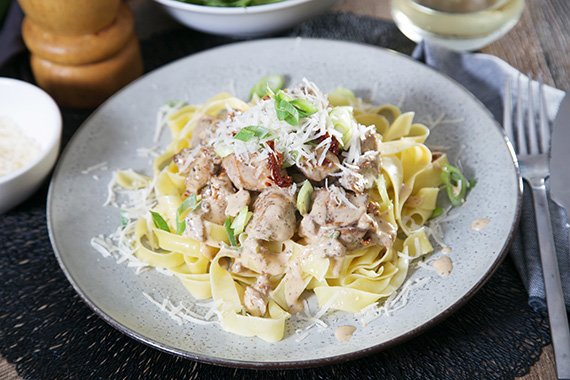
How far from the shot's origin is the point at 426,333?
10.8ft

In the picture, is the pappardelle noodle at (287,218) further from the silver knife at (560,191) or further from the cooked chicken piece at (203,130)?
the silver knife at (560,191)

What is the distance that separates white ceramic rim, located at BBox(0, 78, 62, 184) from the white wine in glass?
2356 millimetres

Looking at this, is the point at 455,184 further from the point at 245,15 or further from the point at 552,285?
A: the point at 245,15

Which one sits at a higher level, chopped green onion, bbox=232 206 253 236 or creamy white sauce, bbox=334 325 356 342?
chopped green onion, bbox=232 206 253 236

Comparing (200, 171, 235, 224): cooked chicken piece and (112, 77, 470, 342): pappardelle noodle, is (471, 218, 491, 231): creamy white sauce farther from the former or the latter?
(200, 171, 235, 224): cooked chicken piece

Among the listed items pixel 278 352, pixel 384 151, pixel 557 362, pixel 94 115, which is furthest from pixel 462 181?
pixel 94 115

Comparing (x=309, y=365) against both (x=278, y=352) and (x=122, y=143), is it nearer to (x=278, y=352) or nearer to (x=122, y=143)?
(x=278, y=352)

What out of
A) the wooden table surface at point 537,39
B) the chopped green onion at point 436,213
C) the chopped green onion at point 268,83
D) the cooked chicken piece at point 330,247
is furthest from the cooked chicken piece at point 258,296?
the wooden table surface at point 537,39

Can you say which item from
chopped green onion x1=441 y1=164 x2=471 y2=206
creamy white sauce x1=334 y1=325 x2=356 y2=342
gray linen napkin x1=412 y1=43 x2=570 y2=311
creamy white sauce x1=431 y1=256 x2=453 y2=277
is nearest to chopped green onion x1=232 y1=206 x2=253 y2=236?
creamy white sauce x1=334 y1=325 x2=356 y2=342

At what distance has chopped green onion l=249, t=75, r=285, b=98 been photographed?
14.3 feet

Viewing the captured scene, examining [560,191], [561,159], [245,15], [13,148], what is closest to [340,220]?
[560,191]

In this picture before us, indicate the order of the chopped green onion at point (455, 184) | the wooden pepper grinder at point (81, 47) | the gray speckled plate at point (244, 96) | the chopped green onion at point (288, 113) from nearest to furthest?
the gray speckled plate at point (244, 96) → the chopped green onion at point (288, 113) → the chopped green onion at point (455, 184) → the wooden pepper grinder at point (81, 47)

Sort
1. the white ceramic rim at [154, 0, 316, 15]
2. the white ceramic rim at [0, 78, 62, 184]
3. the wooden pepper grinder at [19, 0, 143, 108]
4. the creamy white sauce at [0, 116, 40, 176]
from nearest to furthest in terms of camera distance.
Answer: the white ceramic rim at [0, 78, 62, 184] < the creamy white sauce at [0, 116, 40, 176] < the wooden pepper grinder at [19, 0, 143, 108] < the white ceramic rim at [154, 0, 316, 15]

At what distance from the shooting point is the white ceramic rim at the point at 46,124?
3.84 m
